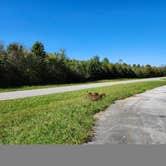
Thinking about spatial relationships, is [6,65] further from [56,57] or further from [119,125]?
[119,125]

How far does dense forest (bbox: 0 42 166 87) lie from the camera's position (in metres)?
25.9

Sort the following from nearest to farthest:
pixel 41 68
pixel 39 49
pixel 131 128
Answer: pixel 131 128 → pixel 41 68 → pixel 39 49

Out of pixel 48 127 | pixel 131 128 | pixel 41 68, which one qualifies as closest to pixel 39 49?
pixel 41 68

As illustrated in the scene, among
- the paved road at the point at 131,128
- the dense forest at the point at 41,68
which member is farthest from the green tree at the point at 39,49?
the paved road at the point at 131,128

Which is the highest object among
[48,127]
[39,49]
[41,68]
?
[39,49]

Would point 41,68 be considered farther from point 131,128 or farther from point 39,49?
point 131,128

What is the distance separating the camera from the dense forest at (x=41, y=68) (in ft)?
84.9

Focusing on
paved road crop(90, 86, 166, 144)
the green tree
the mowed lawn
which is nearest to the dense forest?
the green tree

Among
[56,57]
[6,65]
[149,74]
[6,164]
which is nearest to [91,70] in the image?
[56,57]

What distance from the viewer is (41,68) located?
30.5 meters

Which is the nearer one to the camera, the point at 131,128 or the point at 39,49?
the point at 131,128

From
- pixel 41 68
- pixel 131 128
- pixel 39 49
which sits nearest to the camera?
pixel 131 128

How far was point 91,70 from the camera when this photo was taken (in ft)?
141

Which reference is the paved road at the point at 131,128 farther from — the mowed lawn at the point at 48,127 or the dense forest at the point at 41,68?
the dense forest at the point at 41,68
